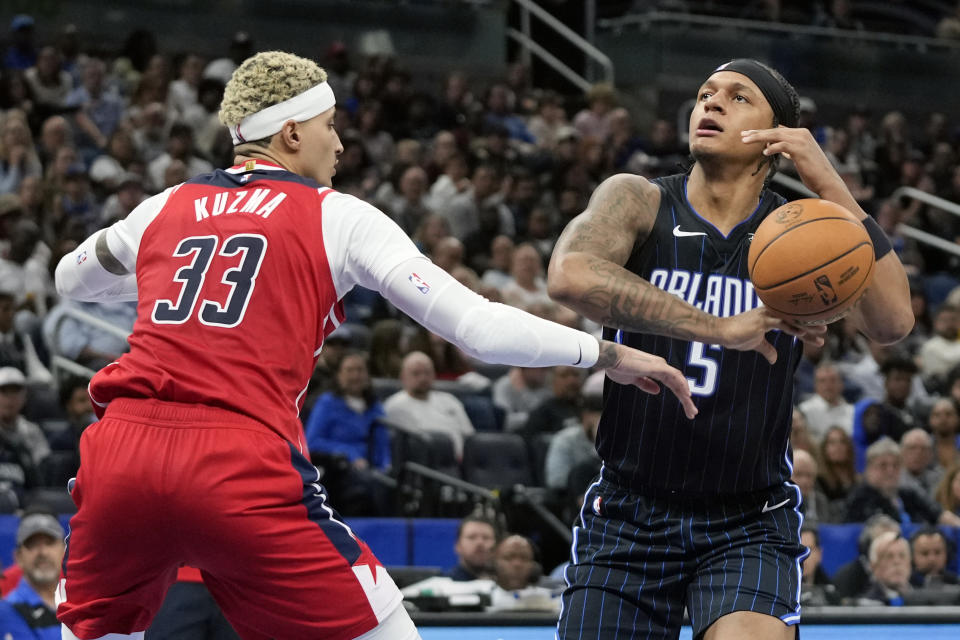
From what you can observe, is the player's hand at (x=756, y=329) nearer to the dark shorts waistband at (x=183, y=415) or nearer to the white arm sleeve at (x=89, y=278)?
the dark shorts waistband at (x=183, y=415)

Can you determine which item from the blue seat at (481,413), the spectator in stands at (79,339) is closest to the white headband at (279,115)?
the spectator in stands at (79,339)

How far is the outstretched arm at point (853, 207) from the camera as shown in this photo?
3934mm

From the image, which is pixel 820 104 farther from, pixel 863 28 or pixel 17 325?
pixel 17 325

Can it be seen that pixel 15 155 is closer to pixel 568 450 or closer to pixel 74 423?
pixel 74 423

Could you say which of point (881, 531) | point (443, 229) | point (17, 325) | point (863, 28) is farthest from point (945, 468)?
point (863, 28)

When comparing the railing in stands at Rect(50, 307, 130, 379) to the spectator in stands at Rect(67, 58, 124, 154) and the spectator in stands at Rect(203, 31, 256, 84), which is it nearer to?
the spectator in stands at Rect(67, 58, 124, 154)

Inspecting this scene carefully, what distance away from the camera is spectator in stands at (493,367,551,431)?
10.7 m

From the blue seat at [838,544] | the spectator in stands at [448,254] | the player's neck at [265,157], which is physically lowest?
the blue seat at [838,544]

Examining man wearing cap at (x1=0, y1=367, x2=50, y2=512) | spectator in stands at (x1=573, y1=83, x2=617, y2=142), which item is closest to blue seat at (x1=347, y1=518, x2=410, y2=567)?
man wearing cap at (x1=0, y1=367, x2=50, y2=512)

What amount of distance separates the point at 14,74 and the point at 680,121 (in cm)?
836

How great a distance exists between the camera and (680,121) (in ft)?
58.4

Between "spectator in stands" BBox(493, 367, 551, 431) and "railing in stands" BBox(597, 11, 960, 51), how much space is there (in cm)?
872

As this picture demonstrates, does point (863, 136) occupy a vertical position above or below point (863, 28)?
below

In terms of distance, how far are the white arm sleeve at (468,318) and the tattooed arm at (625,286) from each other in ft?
1.35
